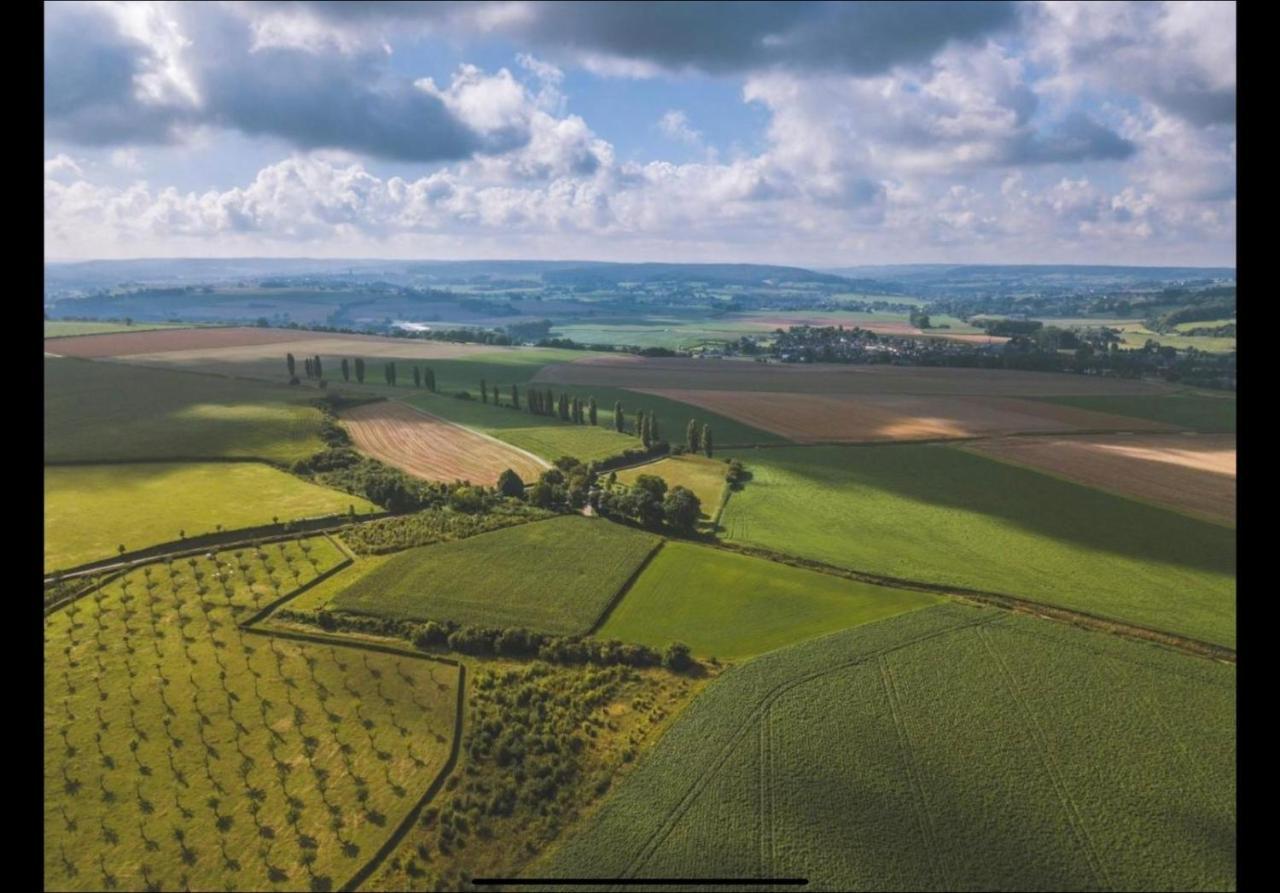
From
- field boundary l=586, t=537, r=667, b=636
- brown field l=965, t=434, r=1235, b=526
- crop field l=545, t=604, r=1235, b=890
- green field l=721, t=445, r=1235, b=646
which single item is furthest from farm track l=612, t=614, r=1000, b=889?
brown field l=965, t=434, r=1235, b=526

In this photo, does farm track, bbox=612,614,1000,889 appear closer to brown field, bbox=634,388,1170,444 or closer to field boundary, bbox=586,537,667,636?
field boundary, bbox=586,537,667,636

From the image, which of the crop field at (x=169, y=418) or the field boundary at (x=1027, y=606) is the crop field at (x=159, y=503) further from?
the field boundary at (x=1027, y=606)

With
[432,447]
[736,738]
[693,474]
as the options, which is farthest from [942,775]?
[432,447]

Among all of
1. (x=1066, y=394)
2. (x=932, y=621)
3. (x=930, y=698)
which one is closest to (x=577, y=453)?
(x=932, y=621)

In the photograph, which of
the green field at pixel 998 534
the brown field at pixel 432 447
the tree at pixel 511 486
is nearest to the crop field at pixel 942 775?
the green field at pixel 998 534

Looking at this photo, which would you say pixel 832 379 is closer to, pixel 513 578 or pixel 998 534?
pixel 998 534

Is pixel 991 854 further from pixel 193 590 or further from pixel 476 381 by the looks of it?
pixel 476 381
